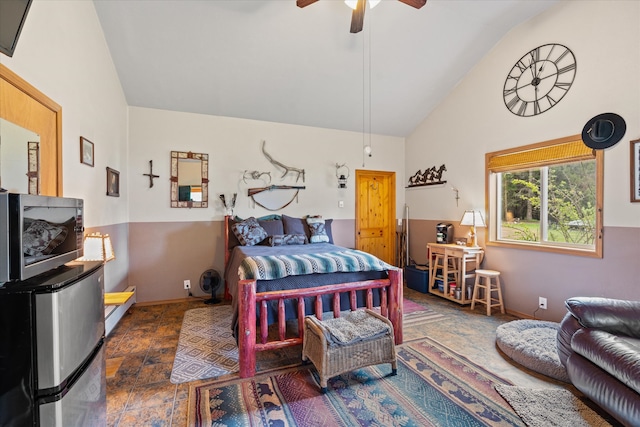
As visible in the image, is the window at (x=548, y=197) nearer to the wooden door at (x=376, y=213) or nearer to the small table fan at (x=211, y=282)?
the wooden door at (x=376, y=213)

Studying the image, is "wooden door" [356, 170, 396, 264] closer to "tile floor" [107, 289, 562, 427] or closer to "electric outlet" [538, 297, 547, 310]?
"tile floor" [107, 289, 562, 427]

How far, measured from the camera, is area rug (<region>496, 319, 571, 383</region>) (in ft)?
6.96

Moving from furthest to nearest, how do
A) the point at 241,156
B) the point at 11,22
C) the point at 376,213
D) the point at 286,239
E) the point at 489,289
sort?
1. the point at 376,213
2. the point at 241,156
3. the point at 286,239
4. the point at 489,289
5. the point at 11,22

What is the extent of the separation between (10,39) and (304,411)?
2.56 meters

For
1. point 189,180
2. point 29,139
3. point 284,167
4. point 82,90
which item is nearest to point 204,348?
point 29,139

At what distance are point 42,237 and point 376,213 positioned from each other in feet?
15.2

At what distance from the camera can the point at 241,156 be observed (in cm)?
426

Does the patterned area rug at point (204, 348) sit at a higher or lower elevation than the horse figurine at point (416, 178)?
lower

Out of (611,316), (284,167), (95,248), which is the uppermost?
(284,167)

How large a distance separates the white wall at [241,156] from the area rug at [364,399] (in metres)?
2.61

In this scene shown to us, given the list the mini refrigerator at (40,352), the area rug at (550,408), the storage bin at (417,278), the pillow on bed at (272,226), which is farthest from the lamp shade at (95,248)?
the storage bin at (417,278)

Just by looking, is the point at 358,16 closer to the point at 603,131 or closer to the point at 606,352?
the point at 603,131

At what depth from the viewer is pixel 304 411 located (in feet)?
5.89

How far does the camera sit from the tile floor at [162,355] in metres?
1.81
